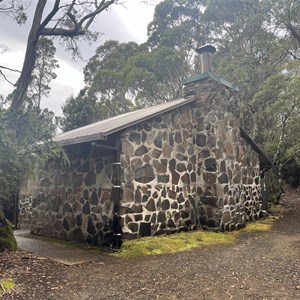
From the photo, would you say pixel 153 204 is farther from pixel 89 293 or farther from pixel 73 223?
pixel 89 293

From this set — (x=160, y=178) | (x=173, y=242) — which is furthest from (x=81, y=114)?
(x=173, y=242)

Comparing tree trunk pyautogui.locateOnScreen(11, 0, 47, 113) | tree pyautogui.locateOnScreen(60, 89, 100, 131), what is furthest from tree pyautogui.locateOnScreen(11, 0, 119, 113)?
tree pyautogui.locateOnScreen(60, 89, 100, 131)

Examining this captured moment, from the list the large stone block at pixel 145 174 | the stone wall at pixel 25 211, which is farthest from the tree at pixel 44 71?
the large stone block at pixel 145 174

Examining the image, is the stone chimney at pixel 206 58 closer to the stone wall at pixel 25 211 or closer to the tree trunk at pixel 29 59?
the tree trunk at pixel 29 59

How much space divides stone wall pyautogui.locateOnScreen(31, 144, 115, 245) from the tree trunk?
2.06m

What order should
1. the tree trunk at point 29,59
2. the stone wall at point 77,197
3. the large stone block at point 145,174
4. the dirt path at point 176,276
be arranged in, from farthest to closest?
1. the large stone block at point 145,174
2. the stone wall at point 77,197
3. the tree trunk at point 29,59
4. the dirt path at point 176,276

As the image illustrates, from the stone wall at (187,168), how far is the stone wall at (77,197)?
0.72 m

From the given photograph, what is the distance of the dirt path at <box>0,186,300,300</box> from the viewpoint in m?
4.82

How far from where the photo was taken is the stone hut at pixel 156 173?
856cm

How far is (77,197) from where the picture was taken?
9516 millimetres

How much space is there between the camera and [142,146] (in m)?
8.99

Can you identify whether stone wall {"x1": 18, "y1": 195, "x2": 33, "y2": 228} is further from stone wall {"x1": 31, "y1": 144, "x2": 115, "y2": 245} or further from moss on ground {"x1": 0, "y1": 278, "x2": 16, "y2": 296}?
moss on ground {"x1": 0, "y1": 278, "x2": 16, "y2": 296}

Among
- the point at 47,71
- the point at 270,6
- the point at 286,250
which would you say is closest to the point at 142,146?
the point at 286,250

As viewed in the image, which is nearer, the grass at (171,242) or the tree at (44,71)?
the grass at (171,242)
